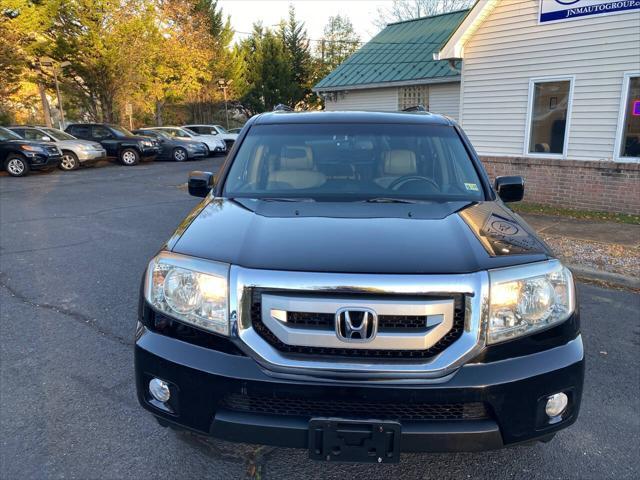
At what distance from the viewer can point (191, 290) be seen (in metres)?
2.12

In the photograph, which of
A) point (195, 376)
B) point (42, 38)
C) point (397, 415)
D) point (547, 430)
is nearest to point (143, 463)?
point (195, 376)

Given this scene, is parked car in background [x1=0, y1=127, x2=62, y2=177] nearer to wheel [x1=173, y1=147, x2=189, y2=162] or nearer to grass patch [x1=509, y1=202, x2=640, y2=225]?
wheel [x1=173, y1=147, x2=189, y2=162]

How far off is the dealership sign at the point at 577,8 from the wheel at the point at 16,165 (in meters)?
15.2

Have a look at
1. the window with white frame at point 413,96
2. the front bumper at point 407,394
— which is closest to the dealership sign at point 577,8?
the window with white frame at point 413,96

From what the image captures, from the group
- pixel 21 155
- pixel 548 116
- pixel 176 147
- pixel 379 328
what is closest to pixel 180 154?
pixel 176 147

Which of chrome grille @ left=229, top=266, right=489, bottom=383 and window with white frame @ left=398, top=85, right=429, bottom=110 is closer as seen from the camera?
chrome grille @ left=229, top=266, right=489, bottom=383

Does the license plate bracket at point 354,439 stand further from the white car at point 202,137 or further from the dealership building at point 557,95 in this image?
the white car at point 202,137

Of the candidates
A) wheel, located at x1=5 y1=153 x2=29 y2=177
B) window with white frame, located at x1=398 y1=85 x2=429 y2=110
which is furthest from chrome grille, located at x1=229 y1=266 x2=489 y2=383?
wheel, located at x1=5 y1=153 x2=29 y2=177

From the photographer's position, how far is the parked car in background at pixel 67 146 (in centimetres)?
1670

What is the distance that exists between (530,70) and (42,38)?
67.9 ft

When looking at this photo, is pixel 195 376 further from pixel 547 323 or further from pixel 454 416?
pixel 547 323

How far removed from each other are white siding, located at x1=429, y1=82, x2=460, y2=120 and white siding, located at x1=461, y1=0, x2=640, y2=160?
2.85 meters

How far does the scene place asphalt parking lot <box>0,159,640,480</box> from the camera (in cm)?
248

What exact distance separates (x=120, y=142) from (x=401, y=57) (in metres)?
11.8
